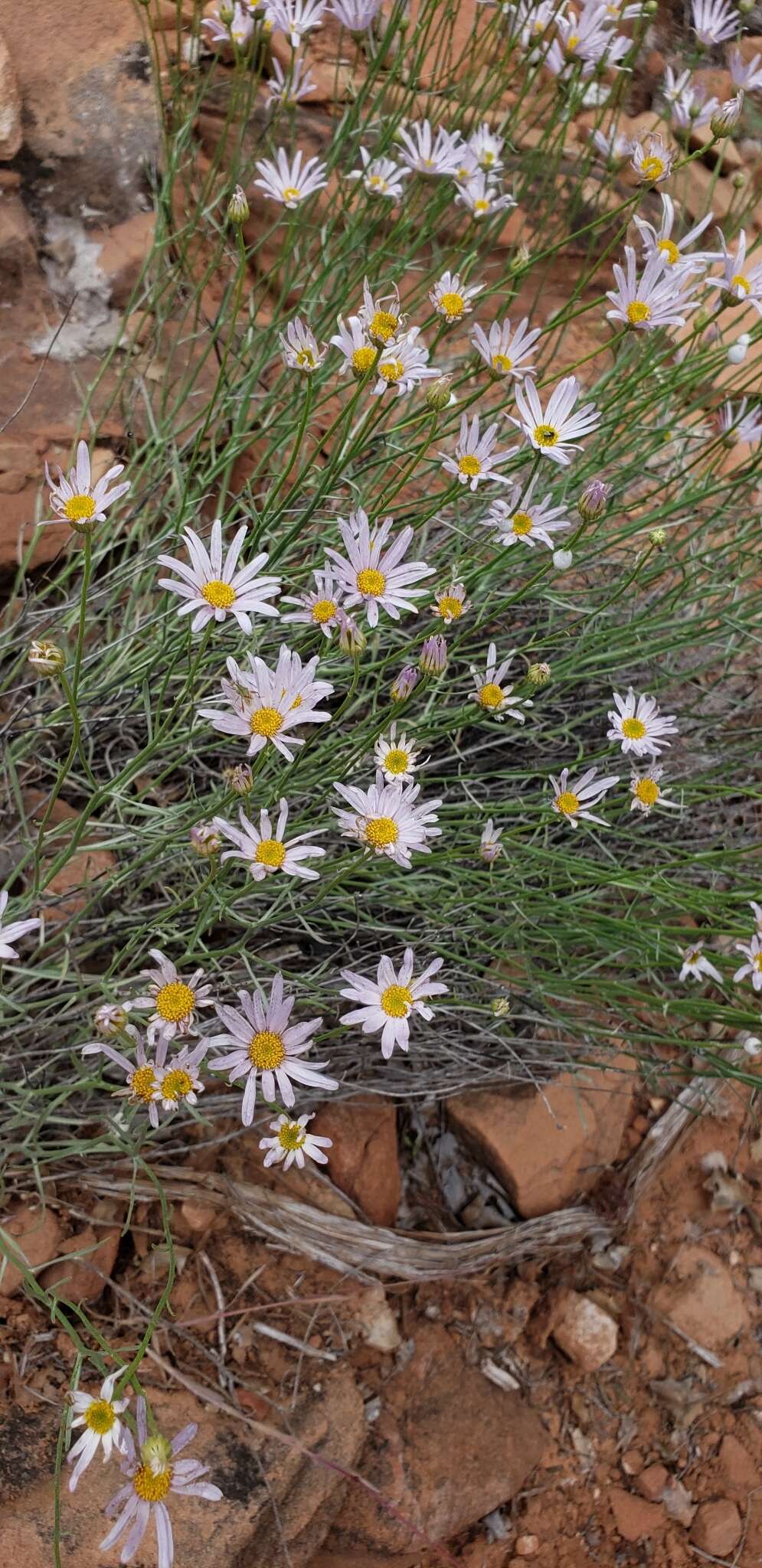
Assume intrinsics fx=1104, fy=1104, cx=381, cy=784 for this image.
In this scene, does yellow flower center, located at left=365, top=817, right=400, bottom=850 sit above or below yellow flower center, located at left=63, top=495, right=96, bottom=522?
below

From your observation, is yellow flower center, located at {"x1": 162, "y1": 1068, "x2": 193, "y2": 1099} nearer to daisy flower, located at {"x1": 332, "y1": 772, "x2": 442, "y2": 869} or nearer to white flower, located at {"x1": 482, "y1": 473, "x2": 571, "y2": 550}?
daisy flower, located at {"x1": 332, "y1": 772, "x2": 442, "y2": 869}

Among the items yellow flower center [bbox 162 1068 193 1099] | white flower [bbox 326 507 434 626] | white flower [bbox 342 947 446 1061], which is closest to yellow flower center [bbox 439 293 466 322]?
white flower [bbox 326 507 434 626]

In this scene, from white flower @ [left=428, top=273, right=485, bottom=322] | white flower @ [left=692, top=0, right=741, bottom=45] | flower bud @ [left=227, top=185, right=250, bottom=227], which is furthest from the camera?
white flower @ [left=692, top=0, right=741, bottom=45]

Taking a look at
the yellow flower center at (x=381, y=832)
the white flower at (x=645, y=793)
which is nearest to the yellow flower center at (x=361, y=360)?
the yellow flower center at (x=381, y=832)

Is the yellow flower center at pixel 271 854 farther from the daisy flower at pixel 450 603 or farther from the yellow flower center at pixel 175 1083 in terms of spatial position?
the daisy flower at pixel 450 603

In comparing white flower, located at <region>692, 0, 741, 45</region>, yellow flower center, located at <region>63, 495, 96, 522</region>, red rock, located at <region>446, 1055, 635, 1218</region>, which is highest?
white flower, located at <region>692, 0, 741, 45</region>

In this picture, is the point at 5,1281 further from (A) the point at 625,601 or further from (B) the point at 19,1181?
(A) the point at 625,601

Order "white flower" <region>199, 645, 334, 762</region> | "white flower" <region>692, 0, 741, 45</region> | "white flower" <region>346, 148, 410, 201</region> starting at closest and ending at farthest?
"white flower" <region>199, 645, 334, 762</region>, "white flower" <region>346, 148, 410, 201</region>, "white flower" <region>692, 0, 741, 45</region>

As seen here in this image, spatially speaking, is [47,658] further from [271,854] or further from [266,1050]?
[266,1050]

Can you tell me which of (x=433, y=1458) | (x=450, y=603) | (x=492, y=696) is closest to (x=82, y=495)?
(x=450, y=603)
